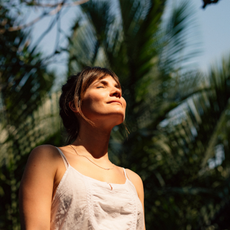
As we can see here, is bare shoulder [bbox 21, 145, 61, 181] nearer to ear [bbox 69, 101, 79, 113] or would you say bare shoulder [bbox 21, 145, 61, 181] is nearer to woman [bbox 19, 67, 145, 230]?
woman [bbox 19, 67, 145, 230]

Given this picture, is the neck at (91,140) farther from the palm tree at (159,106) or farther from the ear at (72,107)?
the palm tree at (159,106)

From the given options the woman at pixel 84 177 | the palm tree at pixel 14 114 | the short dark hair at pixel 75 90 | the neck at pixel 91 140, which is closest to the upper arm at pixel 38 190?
the woman at pixel 84 177

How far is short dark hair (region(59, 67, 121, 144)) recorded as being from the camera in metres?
1.64

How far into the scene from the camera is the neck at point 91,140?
5.20 ft

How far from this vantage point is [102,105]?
153 centimetres

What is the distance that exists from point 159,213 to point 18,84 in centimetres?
254

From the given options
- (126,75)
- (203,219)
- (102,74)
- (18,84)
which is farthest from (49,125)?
(203,219)

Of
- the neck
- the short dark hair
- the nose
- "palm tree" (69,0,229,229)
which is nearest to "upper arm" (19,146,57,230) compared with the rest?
the neck

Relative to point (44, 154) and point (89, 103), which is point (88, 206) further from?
point (89, 103)

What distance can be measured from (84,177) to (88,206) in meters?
0.14

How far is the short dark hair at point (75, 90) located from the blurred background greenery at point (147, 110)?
1516 millimetres

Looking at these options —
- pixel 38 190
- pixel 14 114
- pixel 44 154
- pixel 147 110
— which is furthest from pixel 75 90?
pixel 147 110

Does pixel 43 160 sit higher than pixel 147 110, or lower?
higher

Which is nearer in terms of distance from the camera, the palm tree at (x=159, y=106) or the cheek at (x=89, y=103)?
the cheek at (x=89, y=103)
